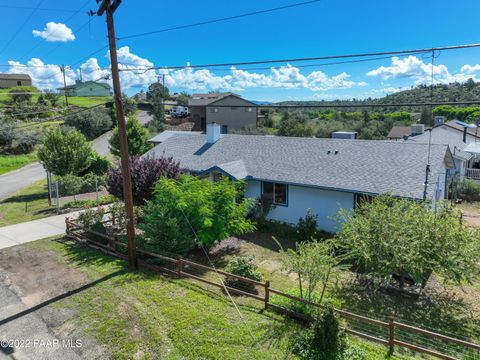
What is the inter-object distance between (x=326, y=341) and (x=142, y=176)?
38.8 feet

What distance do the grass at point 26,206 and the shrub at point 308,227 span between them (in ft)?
49.5

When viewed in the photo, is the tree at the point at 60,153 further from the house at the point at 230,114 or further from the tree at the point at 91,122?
the house at the point at 230,114

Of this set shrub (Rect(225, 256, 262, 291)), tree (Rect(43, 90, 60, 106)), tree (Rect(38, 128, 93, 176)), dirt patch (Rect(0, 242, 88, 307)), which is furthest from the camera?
tree (Rect(43, 90, 60, 106))

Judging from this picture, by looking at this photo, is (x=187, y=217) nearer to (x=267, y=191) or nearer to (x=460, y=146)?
(x=267, y=191)

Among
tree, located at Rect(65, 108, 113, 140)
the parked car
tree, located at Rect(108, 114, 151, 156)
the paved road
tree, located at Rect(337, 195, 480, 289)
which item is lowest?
the paved road

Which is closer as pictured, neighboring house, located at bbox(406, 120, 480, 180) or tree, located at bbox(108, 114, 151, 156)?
neighboring house, located at bbox(406, 120, 480, 180)

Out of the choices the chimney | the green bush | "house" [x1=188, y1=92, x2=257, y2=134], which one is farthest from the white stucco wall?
"house" [x1=188, y1=92, x2=257, y2=134]

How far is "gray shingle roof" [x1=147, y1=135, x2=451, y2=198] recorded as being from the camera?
1539 cm

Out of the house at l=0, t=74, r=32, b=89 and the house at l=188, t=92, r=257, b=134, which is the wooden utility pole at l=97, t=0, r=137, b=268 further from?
the house at l=0, t=74, r=32, b=89

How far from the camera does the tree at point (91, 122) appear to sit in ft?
158

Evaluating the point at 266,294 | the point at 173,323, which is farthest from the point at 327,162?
the point at 173,323

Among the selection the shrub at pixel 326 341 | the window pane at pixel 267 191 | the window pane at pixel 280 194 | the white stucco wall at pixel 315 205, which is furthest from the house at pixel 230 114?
the shrub at pixel 326 341

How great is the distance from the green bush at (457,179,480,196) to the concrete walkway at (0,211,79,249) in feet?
89.8

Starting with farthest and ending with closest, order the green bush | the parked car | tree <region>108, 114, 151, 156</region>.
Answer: the parked car, tree <region>108, 114, 151, 156</region>, the green bush
